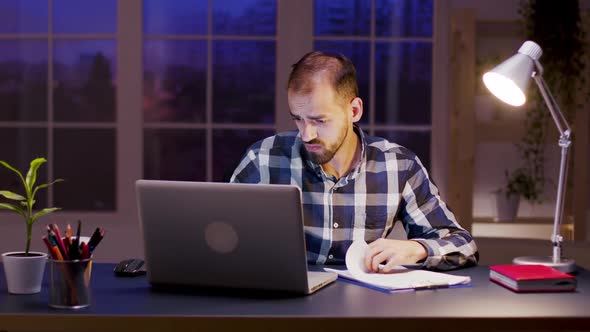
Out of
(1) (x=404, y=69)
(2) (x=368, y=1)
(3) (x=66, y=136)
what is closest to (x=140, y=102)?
(2) (x=368, y=1)

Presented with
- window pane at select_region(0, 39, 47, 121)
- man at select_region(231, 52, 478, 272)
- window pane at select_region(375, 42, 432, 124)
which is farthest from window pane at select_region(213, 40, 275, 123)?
man at select_region(231, 52, 478, 272)

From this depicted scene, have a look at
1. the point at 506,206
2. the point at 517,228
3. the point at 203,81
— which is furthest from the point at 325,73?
the point at 203,81

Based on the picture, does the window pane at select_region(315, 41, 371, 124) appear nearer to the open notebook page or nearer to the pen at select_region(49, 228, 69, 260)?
the open notebook page

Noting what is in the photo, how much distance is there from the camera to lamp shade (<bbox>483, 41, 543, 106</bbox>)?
2.05 metres

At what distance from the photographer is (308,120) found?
87.9 inches

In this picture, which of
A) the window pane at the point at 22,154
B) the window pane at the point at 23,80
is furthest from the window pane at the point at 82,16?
the window pane at the point at 22,154

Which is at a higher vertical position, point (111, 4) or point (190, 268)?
point (111, 4)

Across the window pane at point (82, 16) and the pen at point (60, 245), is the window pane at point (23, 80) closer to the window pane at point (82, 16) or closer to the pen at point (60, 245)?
the window pane at point (82, 16)

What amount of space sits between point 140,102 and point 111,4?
2485mm

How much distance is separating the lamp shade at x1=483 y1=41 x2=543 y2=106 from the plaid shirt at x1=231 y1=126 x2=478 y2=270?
1.27ft

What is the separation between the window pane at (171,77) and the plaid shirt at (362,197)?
3.79m

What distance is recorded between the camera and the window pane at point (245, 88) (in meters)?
5.59

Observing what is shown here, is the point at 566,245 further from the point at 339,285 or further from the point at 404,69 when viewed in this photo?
the point at 339,285

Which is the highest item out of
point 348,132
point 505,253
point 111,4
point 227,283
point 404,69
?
point 111,4
